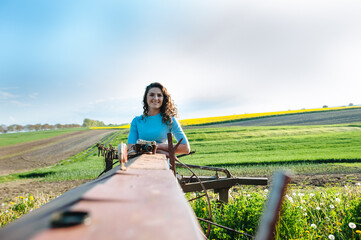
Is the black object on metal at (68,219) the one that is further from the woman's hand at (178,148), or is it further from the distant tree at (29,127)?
the distant tree at (29,127)

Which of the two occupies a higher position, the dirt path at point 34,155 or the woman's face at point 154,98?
the woman's face at point 154,98

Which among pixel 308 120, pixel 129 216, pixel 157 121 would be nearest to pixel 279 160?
pixel 157 121

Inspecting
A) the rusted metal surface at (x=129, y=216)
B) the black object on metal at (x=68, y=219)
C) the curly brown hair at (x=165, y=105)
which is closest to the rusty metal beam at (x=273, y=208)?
the rusted metal surface at (x=129, y=216)

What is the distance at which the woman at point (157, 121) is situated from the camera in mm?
2965

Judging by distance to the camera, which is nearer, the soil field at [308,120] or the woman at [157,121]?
the woman at [157,121]

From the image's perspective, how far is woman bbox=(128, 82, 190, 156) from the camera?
296 centimetres

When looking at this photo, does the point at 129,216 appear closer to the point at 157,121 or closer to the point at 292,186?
the point at 157,121

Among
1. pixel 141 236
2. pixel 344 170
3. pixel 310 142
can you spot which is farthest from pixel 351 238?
pixel 310 142

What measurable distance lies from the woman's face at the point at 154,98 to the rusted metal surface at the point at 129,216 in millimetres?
2305

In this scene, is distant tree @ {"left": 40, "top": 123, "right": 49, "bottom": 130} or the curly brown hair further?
distant tree @ {"left": 40, "top": 123, "right": 49, "bottom": 130}

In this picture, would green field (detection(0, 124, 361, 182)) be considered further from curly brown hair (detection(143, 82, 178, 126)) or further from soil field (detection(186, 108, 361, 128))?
soil field (detection(186, 108, 361, 128))

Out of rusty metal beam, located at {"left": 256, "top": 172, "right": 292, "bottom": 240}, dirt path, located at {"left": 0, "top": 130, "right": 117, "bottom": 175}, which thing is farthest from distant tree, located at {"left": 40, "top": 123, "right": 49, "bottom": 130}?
rusty metal beam, located at {"left": 256, "top": 172, "right": 292, "bottom": 240}

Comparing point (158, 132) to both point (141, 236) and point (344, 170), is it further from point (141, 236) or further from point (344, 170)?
point (344, 170)

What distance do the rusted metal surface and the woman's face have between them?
231 cm
